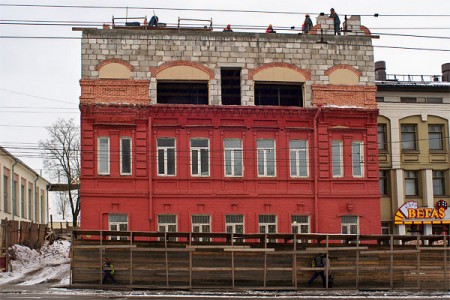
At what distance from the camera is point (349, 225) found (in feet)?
112

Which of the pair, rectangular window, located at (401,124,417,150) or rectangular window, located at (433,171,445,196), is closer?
rectangular window, located at (401,124,417,150)

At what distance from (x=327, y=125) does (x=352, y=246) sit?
23.5 feet

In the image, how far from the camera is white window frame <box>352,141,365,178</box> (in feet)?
113

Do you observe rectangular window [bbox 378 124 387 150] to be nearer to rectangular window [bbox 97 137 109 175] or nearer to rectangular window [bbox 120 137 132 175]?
rectangular window [bbox 120 137 132 175]

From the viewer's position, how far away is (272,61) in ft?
113

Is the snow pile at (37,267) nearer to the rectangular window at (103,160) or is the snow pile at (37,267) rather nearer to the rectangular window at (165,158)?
the rectangular window at (103,160)

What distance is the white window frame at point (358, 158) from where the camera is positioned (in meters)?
34.6

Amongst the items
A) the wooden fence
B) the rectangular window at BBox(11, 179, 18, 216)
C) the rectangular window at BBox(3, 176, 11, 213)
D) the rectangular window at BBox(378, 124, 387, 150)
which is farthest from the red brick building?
the rectangular window at BBox(11, 179, 18, 216)

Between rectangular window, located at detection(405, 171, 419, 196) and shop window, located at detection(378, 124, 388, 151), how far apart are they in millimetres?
2100

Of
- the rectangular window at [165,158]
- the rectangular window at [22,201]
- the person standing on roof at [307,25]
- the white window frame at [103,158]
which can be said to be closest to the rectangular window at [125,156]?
the white window frame at [103,158]

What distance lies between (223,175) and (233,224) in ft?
7.97

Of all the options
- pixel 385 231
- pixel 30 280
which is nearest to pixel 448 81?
pixel 385 231

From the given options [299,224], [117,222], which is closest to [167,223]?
[117,222]

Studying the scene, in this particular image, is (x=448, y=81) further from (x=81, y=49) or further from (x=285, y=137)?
(x=81, y=49)
